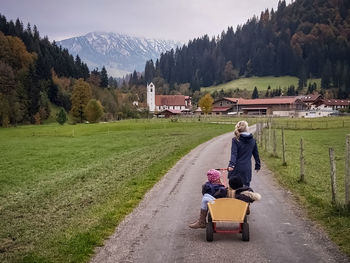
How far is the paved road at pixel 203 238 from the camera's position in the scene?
7.43 meters

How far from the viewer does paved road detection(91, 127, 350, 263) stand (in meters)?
7.43

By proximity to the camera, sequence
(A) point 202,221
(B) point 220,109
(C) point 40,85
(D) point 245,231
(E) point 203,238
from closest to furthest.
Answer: (D) point 245,231 → (E) point 203,238 → (A) point 202,221 → (C) point 40,85 → (B) point 220,109

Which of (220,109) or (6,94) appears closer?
(6,94)

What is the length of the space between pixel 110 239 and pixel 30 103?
115318 mm

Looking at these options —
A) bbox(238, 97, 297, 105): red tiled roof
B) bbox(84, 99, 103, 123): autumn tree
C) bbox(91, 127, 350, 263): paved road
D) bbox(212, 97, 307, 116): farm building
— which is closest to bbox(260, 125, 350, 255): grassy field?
bbox(91, 127, 350, 263): paved road

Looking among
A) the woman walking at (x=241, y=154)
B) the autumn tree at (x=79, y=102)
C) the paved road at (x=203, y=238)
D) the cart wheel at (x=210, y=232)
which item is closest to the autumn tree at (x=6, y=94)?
the autumn tree at (x=79, y=102)

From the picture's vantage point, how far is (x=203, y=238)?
8703 millimetres

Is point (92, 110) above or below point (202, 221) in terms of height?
above

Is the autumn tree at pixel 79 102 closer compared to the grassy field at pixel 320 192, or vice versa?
the grassy field at pixel 320 192

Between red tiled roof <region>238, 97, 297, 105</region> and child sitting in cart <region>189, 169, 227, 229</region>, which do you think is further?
red tiled roof <region>238, 97, 297, 105</region>

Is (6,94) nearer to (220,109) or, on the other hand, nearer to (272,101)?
(220,109)

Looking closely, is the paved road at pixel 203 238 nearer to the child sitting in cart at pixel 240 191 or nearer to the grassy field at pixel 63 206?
the grassy field at pixel 63 206

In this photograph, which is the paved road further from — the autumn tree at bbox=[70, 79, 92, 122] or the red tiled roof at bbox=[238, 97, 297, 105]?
the red tiled roof at bbox=[238, 97, 297, 105]

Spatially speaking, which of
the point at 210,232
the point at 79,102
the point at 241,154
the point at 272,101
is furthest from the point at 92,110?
the point at 210,232
